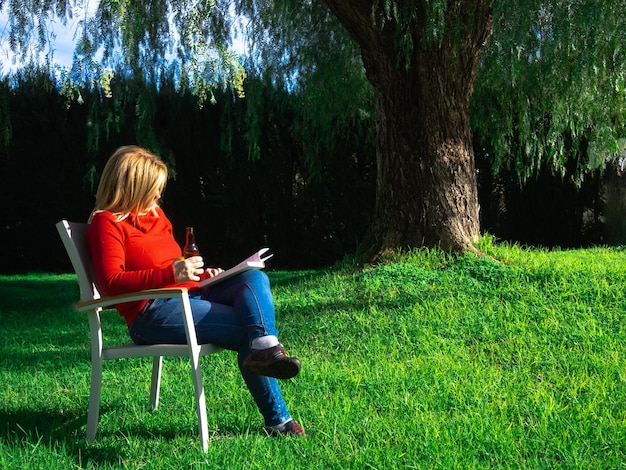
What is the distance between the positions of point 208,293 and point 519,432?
56.8 inches

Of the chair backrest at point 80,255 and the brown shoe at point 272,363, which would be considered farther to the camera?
the chair backrest at point 80,255

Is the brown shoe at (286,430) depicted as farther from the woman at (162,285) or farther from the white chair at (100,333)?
the white chair at (100,333)

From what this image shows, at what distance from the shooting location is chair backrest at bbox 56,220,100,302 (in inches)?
124

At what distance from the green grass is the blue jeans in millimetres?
200

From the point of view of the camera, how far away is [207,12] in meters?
6.37

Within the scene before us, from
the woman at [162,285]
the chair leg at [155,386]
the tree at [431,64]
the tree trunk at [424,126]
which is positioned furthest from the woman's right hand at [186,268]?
the tree trunk at [424,126]

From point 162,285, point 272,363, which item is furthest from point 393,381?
point 162,285

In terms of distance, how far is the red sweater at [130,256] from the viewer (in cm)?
305

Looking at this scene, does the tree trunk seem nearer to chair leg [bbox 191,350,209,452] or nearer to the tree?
the tree

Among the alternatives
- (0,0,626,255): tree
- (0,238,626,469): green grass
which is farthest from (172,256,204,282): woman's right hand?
(0,0,626,255): tree

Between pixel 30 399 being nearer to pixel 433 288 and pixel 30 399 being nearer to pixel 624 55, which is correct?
pixel 433 288

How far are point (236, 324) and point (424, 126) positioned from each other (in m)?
4.20

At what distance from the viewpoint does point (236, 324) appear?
3104 mm

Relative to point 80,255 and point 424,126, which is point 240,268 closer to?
point 80,255
